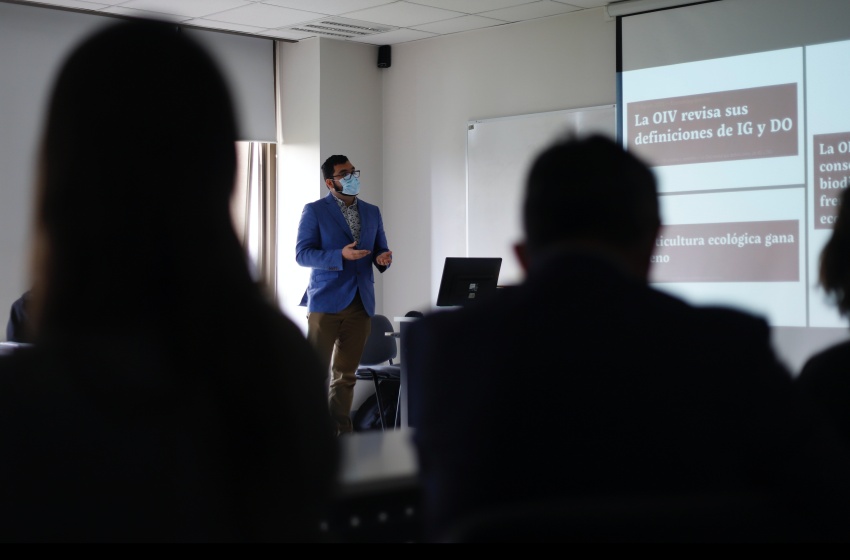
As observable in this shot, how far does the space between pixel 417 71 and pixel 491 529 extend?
5961mm

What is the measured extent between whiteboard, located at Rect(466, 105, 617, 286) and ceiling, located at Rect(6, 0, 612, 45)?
64 cm

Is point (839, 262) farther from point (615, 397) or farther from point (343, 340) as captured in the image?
point (343, 340)

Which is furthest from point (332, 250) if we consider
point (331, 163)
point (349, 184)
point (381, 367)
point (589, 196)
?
point (589, 196)

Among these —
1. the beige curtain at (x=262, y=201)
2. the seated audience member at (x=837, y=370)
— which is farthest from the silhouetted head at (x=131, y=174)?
the beige curtain at (x=262, y=201)

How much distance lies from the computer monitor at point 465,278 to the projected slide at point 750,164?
3.06 ft

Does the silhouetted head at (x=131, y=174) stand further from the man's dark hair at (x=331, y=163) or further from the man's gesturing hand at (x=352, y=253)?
the man's dark hair at (x=331, y=163)

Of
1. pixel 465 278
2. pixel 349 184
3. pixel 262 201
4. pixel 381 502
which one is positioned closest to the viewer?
pixel 381 502

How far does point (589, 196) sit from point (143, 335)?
1.61ft

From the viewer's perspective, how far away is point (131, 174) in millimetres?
782

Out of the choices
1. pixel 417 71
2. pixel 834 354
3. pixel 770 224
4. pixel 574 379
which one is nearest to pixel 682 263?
pixel 770 224

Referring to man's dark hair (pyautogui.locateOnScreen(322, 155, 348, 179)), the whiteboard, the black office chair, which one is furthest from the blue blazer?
the whiteboard

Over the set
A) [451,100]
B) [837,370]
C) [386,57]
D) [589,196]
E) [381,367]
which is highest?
[386,57]

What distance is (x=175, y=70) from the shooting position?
80cm

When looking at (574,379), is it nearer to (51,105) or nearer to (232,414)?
(232,414)
